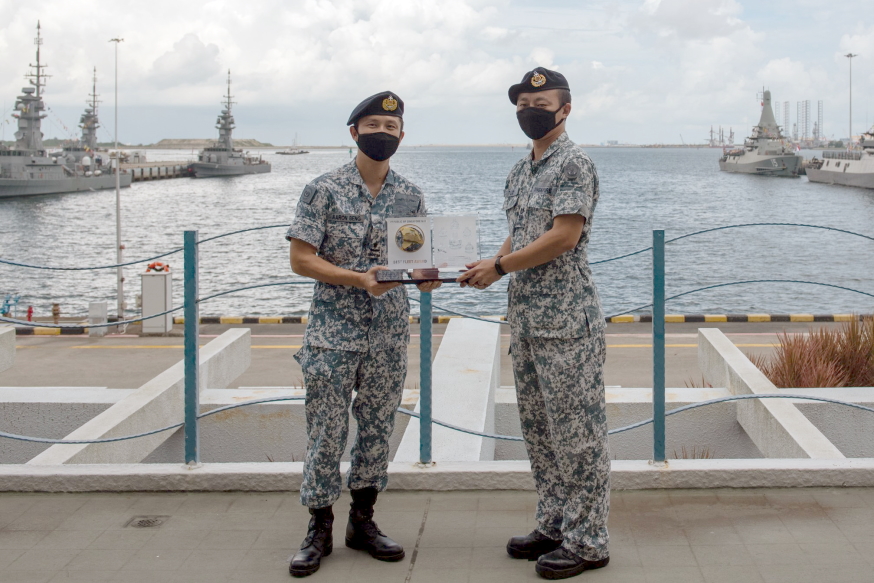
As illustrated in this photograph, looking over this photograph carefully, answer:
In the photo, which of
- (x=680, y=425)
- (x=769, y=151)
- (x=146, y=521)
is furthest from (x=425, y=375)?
(x=769, y=151)

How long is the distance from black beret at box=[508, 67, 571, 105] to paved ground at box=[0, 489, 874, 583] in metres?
2.05

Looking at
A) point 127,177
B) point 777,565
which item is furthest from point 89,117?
point 777,565

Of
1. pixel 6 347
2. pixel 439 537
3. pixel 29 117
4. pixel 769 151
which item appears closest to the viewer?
pixel 439 537

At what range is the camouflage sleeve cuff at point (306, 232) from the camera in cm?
394

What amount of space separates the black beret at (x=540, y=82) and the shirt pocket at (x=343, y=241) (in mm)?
903

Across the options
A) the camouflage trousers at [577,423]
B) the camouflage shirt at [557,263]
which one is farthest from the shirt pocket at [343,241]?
the camouflage trousers at [577,423]

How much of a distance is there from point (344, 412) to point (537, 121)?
151 cm

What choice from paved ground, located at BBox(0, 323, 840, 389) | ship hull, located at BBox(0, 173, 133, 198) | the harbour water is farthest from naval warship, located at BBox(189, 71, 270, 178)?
paved ground, located at BBox(0, 323, 840, 389)

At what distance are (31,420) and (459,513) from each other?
15.2 feet

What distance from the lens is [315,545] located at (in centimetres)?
401

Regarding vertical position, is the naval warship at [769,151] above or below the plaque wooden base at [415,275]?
above

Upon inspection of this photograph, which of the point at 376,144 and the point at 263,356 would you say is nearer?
the point at 376,144

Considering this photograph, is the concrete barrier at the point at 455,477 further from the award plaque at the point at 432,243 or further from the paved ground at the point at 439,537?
the award plaque at the point at 432,243

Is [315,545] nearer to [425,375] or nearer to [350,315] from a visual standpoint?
[350,315]
